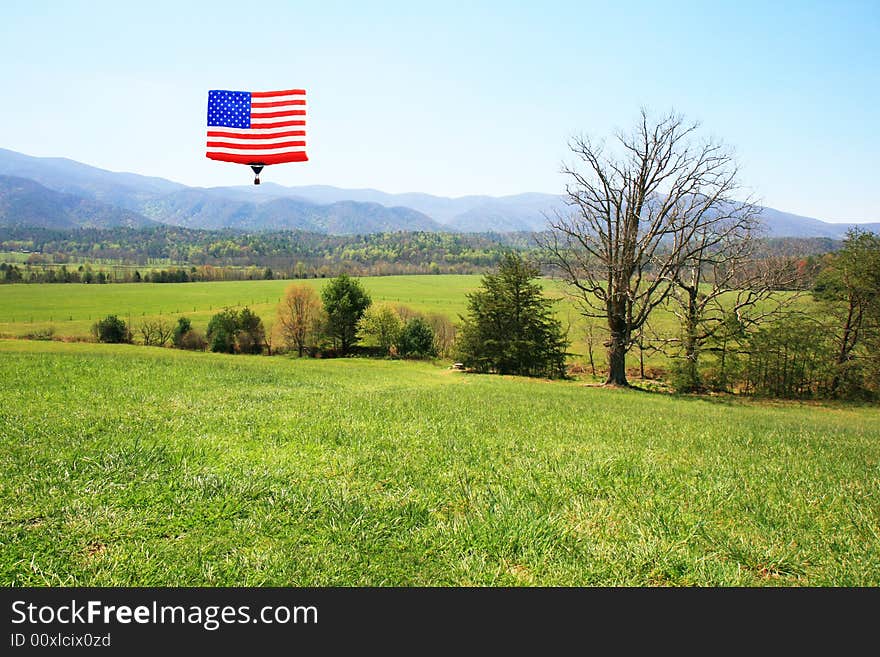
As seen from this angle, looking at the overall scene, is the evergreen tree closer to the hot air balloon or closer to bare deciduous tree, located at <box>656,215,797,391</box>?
bare deciduous tree, located at <box>656,215,797,391</box>

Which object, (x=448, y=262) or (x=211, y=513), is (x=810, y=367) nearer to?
(x=211, y=513)

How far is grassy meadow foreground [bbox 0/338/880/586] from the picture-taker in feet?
13.8

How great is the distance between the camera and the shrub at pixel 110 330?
222 ft

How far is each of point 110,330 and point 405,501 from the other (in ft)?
252

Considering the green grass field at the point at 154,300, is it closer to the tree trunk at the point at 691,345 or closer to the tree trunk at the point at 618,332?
the tree trunk at the point at 691,345

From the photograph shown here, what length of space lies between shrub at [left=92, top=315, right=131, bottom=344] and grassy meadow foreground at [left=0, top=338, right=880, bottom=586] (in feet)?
223

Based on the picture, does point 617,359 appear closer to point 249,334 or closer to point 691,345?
point 691,345

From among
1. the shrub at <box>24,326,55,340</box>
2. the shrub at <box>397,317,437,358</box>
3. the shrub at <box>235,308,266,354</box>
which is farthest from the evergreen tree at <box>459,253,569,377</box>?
the shrub at <box>24,326,55,340</box>

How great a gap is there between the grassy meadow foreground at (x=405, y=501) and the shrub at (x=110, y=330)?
223 ft

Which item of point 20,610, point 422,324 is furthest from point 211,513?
point 422,324

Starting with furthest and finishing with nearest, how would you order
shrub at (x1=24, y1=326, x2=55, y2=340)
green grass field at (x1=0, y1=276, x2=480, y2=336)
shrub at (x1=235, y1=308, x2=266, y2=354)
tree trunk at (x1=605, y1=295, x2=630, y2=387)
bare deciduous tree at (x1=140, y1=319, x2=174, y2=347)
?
green grass field at (x1=0, y1=276, x2=480, y2=336), shrub at (x1=235, y1=308, x2=266, y2=354), bare deciduous tree at (x1=140, y1=319, x2=174, y2=347), shrub at (x1=24, y1=326, x2=55, y2=340), tree trunk at (x1=605, y1=295, x2=630, y2=387)

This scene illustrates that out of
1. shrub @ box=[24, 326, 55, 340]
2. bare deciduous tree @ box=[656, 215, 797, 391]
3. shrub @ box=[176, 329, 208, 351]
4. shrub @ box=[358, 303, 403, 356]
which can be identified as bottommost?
shrub @ box=[176, 329, 208, 351]

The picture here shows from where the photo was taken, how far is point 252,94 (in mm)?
12109

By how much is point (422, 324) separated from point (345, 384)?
148 ft
